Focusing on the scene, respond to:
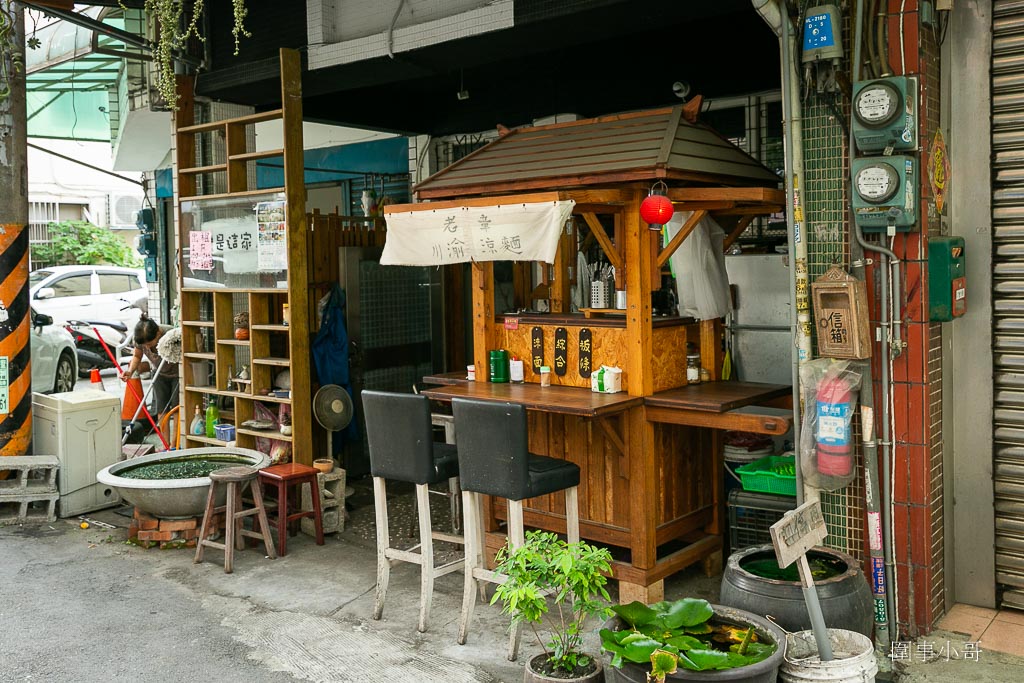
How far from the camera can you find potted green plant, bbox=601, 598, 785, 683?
3.59m

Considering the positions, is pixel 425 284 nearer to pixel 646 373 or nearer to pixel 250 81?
pixel 250 81

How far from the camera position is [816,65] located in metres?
5.01

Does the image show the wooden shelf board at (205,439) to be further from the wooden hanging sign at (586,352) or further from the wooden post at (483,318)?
the wooden hanging sign at (586,352)

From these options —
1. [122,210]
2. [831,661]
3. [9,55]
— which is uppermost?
[122,210]

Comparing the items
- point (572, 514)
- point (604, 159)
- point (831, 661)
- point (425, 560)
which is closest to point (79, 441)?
point (425, 560)

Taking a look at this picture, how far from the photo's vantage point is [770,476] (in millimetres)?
6059

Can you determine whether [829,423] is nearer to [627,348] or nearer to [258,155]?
[627,348]

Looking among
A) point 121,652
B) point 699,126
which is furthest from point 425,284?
point 121,652

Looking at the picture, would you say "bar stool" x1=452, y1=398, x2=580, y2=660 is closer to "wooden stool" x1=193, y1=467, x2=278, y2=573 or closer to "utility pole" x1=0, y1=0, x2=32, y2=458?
"wooden stool" x1=193, y1=467, x2=278, y2=573

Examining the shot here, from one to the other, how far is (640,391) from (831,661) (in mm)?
2399

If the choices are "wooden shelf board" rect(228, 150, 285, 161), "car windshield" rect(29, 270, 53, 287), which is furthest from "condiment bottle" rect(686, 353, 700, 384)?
"car windshield" rect(29, 270, 53, 287)

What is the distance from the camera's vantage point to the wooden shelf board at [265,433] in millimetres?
7911

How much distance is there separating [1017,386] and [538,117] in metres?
5.83

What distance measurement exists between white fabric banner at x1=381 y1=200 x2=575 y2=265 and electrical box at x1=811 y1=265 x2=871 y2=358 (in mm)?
1555
